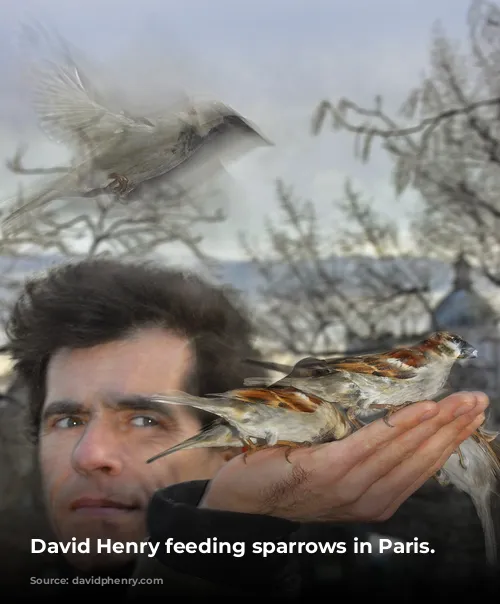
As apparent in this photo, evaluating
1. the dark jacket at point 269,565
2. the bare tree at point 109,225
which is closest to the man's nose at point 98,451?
the dark jacket at point 269,565

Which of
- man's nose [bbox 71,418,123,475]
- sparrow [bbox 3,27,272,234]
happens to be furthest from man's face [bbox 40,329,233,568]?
sparrow [bbox 3,27,272,234]

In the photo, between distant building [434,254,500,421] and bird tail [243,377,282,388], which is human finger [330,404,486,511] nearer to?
distant building [434,254,500,421]

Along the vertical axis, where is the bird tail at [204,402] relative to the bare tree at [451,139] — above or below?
below

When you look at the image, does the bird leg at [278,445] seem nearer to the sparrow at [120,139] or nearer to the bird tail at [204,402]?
the bird tail at [204,402]

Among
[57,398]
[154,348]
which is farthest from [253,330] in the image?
[57,398]

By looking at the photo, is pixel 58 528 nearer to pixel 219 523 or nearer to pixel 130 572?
pixel 130 572

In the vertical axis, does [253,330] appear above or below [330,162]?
below

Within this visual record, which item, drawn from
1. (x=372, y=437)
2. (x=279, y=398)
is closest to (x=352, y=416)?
(x=372, y=437)
